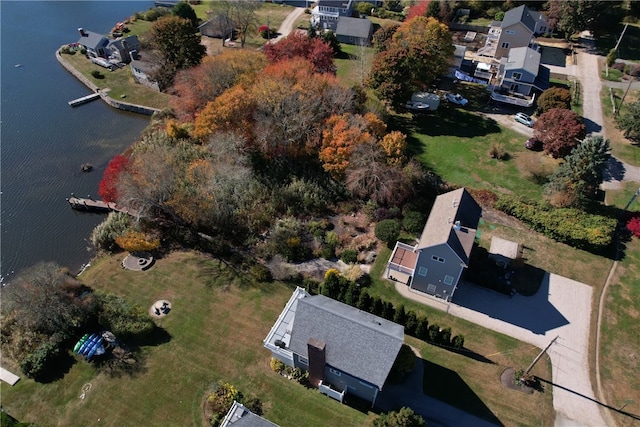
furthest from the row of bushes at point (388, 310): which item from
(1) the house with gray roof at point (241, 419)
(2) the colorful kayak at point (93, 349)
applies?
(2) the colorful kayak at point (93, 349)

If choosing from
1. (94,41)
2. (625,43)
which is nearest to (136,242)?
(94,41)

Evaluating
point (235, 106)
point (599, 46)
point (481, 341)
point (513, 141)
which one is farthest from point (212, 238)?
point (599, 46)

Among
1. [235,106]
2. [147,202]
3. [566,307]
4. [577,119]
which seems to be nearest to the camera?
[566,307]

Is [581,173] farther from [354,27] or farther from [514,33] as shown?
[354,27]

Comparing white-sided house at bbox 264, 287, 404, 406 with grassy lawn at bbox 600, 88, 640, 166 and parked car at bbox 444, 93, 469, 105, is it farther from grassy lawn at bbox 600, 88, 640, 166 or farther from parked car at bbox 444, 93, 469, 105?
grassy lawn at bbox 600, 88, 640, 166

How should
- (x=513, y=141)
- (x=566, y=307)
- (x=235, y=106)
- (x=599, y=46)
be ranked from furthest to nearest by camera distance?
(x=599, y=46), (x=513, y=141), (x=235, y=106), (x=566, y=307)

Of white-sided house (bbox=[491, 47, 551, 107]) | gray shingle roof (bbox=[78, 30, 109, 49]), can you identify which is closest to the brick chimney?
white-sided house (bbox=[491, 47, 551, 107])

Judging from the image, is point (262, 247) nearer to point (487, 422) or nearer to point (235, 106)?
point (235, 106)
